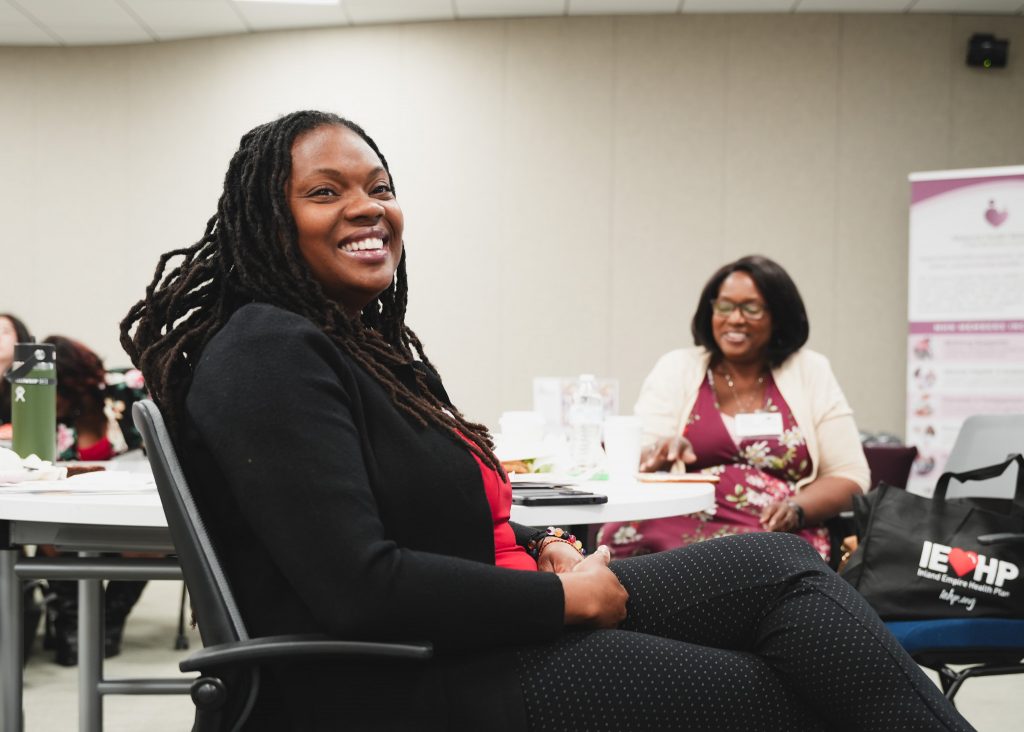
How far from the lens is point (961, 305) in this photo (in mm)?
5105

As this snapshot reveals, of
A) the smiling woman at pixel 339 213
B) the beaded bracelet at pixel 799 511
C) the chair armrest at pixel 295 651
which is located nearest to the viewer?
the chair armrest at pixel 295 651

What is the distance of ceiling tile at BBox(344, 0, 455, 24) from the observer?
18.6 ft

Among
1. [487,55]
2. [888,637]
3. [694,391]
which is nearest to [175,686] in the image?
[888,637]

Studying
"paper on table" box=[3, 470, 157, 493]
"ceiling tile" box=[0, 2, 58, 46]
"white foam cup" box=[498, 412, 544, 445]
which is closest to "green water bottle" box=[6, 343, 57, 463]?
"paper on table" box=[3, 470, 157, 493]

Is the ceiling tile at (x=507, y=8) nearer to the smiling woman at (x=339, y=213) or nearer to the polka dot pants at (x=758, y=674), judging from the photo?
the smiling woman at (x=339, y=213)

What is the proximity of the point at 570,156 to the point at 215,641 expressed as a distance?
17.1ft

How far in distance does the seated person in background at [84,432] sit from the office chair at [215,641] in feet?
8.04

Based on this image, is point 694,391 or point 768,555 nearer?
point 768,555

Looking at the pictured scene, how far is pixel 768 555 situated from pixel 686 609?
125 millimetres

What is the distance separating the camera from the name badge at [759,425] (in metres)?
2.72

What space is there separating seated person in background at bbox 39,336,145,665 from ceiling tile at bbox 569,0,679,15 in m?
3.55

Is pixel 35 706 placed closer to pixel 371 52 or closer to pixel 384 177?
pixel 384 177

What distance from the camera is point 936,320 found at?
5.16 m

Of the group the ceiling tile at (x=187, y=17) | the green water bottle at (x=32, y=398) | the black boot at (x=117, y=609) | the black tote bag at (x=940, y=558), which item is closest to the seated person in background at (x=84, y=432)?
the black boot at (x=117, y=609)
